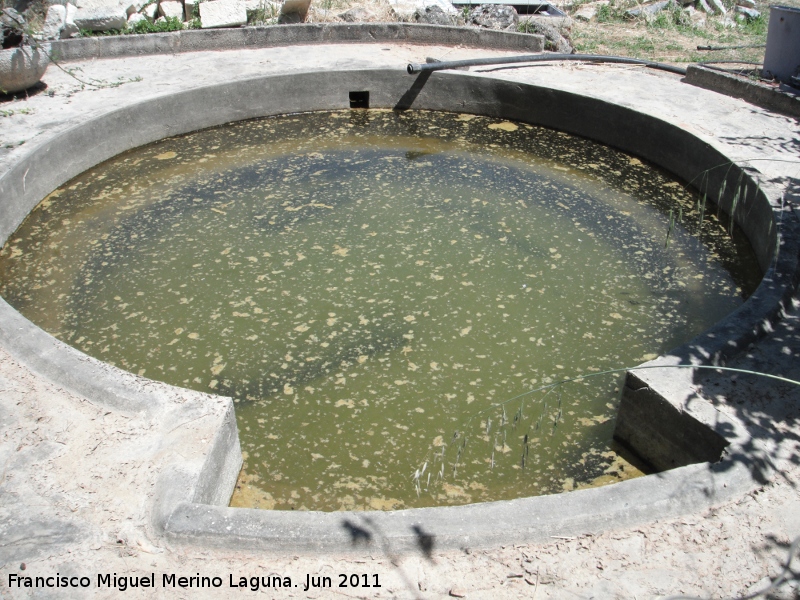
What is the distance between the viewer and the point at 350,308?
3.93 m

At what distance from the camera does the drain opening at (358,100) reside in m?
6.70

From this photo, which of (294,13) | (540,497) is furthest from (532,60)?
(540,497)

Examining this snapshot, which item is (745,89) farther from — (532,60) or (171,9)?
(171,9)

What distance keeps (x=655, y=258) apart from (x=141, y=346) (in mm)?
2939

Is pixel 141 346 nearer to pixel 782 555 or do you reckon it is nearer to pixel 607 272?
pixel 607 272

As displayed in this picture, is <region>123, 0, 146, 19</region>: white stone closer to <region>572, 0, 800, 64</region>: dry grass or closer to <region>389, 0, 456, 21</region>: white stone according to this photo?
<region>389, 0, 456, 21</region>: white stone

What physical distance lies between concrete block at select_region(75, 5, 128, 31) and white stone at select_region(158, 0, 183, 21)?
19.4 inches

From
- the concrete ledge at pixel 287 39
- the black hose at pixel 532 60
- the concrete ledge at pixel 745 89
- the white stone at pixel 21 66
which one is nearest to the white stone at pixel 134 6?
the concrete ledge at pixel 287 39

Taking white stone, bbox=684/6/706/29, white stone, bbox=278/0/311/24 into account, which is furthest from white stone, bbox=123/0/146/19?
white stone, bbox=684/6/706/29

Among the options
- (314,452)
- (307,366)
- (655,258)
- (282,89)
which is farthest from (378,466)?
(282,89)

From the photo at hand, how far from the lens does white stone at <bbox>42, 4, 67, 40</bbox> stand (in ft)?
22.4

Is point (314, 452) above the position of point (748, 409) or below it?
below

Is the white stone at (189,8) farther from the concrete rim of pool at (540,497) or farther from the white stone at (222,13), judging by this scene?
the concrete rim of pool at (540,497)

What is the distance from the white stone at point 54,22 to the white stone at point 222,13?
4.17ft
